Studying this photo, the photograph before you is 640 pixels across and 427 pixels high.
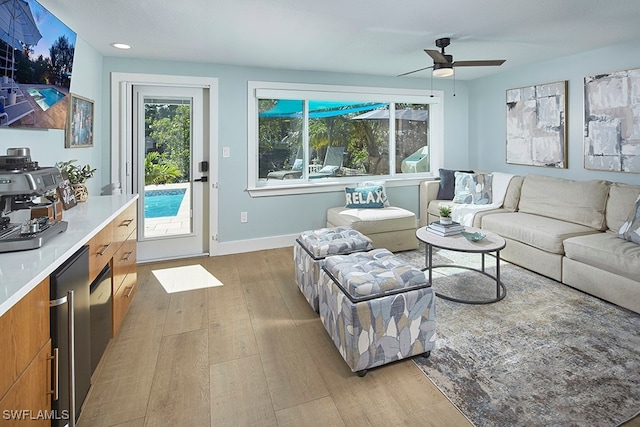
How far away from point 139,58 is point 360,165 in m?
3.10

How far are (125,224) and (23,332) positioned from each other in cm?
164

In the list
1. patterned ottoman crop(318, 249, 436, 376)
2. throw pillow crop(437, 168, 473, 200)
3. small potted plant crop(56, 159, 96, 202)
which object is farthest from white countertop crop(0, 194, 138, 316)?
throw pillow crop(437, 168, 473, 200)

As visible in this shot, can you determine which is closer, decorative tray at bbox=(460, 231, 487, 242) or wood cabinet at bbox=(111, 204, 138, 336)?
wood cabinet at bbox=(111, 204, 138, 336)

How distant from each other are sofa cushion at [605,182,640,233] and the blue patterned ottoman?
2.43 m

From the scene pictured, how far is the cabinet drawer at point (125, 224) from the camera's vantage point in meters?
2.54

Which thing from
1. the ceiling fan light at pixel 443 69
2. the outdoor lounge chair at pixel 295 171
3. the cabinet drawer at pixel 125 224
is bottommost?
the cabinet drawer at pixel 125 224

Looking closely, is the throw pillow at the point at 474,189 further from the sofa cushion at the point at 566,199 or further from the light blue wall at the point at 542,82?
the light blue wall at the point at 542,82

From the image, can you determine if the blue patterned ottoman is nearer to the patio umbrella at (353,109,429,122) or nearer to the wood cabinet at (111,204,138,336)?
the wood cabinet at (111,204,138,336)

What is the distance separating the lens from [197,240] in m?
4.52

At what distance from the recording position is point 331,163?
5246 millimetres

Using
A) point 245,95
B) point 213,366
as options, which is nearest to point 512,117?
point 245,95

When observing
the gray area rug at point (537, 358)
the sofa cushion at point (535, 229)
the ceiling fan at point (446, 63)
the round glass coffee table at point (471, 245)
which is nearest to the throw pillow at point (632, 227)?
the sofa cushion at point (535, 229)

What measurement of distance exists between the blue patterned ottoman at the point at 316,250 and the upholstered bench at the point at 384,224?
0.99 meters

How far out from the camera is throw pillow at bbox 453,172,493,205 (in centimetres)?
480
